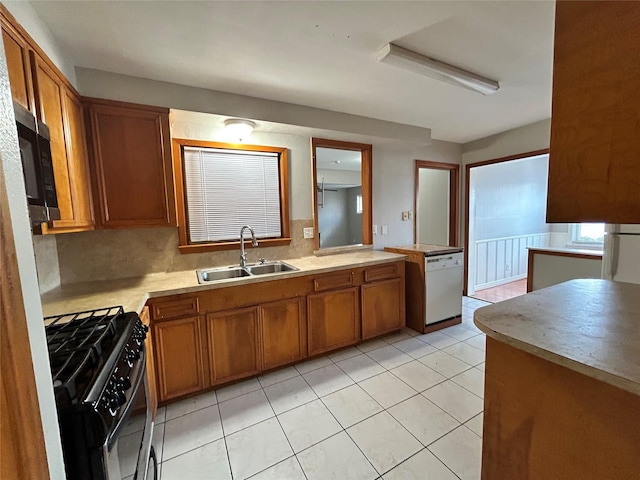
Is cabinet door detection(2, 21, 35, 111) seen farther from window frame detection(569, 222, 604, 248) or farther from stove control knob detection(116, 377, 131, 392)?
window frame detection(569, 222, 604, 248)

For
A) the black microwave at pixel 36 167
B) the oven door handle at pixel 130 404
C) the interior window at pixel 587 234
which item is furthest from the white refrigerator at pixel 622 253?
the black microwave at pixel 36 167

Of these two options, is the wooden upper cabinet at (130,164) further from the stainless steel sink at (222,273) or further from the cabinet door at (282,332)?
the cabinet door at (282,332)

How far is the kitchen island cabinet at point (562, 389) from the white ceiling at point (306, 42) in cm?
155

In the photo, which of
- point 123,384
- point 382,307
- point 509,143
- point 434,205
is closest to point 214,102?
point 123,384

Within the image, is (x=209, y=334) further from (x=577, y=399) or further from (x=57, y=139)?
(x=577, y=399)

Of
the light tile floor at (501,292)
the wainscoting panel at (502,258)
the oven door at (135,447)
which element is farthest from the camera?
the wainscoting panel at (502,258)

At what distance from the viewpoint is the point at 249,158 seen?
104 inches

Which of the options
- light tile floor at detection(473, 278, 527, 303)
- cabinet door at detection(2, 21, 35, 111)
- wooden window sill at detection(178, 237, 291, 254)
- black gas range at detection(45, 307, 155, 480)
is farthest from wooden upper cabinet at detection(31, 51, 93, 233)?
light tile floor at detection(473, 278, 527, 303)

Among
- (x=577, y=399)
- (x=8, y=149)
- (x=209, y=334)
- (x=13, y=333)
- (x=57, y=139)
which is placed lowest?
(x=209, y=334)

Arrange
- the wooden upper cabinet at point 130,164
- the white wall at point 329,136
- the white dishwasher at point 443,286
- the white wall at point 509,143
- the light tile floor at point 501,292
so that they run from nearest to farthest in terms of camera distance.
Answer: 1. the wooden upper cabinet at point 130,164
2. the white wall at point 329,136
3. the white dishwasher at point 443,286
4. the white wall at point 509,143
5. the light tile floor at point 501,292

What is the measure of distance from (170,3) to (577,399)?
229 centimetres

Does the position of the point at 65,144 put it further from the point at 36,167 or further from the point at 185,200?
the point at 185,200

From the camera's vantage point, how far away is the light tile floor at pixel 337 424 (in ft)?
4.78

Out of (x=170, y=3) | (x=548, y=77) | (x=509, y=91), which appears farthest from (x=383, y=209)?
(x=170, y=3)
